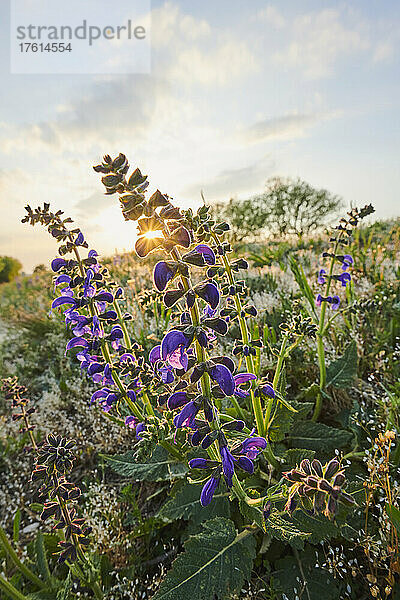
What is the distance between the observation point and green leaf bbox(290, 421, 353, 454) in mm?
2247

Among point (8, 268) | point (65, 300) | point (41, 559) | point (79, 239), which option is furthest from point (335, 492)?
point (8, 268)

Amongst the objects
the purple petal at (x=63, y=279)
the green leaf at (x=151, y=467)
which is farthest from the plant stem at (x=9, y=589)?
the purple petal at (x=63, y=279)

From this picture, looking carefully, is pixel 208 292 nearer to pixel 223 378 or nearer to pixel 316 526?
pixel 223 378

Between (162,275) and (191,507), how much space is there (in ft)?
4.83

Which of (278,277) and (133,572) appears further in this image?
(278,277)

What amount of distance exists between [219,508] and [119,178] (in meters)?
1.72

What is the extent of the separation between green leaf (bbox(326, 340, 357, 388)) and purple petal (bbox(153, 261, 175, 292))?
6.32ft

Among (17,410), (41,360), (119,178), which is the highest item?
(119,178)

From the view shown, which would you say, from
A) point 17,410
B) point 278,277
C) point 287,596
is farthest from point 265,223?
point 287,596

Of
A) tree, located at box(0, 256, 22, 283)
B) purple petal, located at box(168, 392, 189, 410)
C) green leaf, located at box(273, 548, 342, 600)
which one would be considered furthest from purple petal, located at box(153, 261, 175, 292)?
tree, located at box(0, 256, 22, 283)

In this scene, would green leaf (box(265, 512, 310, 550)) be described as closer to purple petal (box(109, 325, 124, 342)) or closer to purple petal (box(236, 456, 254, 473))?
purple petal (box(236, 456, 254, 473))

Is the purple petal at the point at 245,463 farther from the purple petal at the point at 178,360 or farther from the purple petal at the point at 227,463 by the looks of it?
the purple petal at the point at 178,360

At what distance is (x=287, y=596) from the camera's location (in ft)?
6.02

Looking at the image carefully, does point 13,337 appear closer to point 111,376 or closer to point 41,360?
point 41,360
